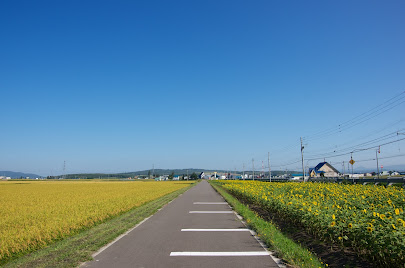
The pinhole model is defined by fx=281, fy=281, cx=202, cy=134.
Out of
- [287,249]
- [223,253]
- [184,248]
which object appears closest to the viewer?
[287,249]

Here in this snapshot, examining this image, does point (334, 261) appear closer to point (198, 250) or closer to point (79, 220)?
point (198, 250)

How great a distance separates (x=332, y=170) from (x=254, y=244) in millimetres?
109364

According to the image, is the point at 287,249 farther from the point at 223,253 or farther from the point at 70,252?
the point at 70,252

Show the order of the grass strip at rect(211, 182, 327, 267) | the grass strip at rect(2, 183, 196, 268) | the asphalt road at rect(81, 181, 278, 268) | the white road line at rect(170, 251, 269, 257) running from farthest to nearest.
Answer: the white road line at rect(170, 251, 269, 257) → the grass strip at rect(2, 183, 196, 268) → the asphalt road at rect(81, 181, 278, 268) → the grass strip at rect(211, 182, 327, 267)

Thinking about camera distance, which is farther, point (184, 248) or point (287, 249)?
point (184, 248)

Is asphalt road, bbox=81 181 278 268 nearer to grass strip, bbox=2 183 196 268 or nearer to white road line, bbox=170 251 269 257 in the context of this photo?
white road line, bbox=170 251 269 257

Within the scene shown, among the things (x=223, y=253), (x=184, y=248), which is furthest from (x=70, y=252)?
(x=223, y=253)

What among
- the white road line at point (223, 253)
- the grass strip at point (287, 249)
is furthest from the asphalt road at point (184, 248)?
the grass strip at point (287, 249)

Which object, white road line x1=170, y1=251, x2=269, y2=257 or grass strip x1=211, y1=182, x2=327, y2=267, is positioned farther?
white road line x1=170, y1=251, x2=269, y2=257

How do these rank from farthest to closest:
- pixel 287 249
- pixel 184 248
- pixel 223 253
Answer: pixel 184 248 < pixel 223 253 < pixel 287 249

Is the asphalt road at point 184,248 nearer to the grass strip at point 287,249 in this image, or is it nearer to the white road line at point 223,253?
the white road line at point 223,253

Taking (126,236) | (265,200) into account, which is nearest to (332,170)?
(265,200)

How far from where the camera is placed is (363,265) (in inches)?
219

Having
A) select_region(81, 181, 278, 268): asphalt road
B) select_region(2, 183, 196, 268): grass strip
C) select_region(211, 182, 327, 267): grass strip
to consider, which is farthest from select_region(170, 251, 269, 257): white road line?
select_region(2, 183, 196, 268): grass strip
